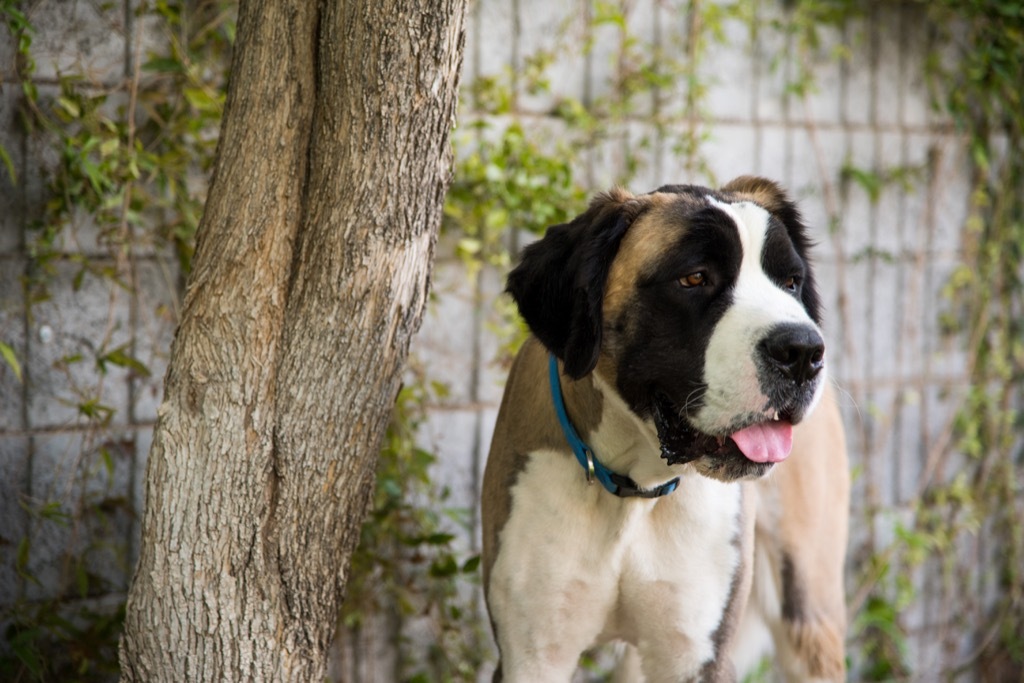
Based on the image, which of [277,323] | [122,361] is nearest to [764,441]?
[277,323]

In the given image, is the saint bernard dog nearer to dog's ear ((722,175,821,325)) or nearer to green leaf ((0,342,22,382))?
dog's ear ((722,175,821,325))

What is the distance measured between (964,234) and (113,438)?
3.40m

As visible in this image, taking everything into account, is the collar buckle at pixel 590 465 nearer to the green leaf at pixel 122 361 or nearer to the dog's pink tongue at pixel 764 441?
the dog's pink tongue at pixel 764 441

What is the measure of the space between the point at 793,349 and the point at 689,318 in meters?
0.23

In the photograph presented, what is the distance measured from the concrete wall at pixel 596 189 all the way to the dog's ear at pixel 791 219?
1.02 feet

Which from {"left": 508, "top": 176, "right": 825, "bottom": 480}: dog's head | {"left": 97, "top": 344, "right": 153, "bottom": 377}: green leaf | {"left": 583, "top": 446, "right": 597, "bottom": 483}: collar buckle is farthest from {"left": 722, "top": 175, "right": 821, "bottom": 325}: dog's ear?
{"left": 97, "top": 344, "right": 153, "bottom": 377}: green leaf

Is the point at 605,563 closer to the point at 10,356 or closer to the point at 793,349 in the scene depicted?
the point at 793,349

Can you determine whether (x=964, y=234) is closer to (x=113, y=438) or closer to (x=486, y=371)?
(x=486, y=371)

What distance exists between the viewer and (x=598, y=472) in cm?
243

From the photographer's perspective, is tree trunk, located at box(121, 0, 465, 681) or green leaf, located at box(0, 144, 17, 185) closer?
tree trunk, located at box(121, 0, 465, 681)

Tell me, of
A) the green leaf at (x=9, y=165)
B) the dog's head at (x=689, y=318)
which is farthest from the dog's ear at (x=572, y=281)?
the green leaf at (x=9, y=165)

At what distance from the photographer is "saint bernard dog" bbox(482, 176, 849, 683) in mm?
2158

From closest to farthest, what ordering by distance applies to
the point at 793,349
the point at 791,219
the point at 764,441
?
the point at 793,349 → the point at 764,441 → the point at 791,219

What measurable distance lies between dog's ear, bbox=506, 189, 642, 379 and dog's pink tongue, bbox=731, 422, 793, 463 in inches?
12.7
